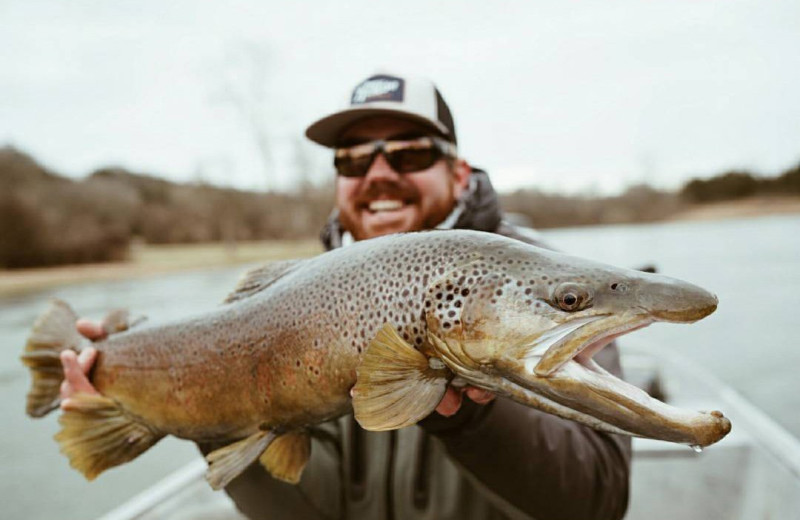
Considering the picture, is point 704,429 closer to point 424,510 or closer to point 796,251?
→ point 424,510

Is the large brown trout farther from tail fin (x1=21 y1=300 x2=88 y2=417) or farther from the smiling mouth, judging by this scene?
the smiling mouth

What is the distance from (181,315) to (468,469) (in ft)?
4.04

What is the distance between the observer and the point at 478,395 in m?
1.68

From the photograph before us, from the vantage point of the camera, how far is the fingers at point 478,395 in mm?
1664

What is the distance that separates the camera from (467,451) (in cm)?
183

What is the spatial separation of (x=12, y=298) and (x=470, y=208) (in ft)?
78.6

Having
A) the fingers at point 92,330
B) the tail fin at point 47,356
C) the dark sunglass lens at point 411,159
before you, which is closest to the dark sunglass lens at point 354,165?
the dark sunglass lens at point 411,159

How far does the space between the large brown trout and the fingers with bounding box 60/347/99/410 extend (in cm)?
4

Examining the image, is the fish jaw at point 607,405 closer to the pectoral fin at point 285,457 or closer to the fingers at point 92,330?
the pectoral fin at point 285,457

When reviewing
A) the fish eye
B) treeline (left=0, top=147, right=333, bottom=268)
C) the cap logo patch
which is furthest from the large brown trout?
treeline (left=0, top=147, right=333, bottom=268)

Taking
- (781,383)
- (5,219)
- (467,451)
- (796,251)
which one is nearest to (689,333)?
(781,383)

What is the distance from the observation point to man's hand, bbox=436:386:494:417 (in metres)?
1.67

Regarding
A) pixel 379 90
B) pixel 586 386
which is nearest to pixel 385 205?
pixel 379 90

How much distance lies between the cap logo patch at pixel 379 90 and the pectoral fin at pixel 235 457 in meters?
1.63
